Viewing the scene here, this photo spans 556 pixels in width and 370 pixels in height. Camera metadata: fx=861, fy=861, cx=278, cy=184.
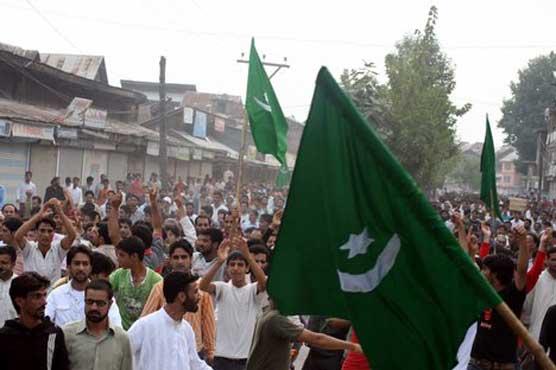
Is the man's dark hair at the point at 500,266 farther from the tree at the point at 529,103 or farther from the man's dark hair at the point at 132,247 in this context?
the tree at the point at 529,103

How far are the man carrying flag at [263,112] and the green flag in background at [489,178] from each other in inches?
85.1

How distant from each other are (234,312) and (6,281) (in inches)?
66.8

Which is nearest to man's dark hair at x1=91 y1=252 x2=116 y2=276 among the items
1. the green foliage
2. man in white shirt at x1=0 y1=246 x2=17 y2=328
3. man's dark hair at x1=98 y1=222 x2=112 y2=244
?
man in white shirt at x1=0 y1=246 x2=17 y2=328

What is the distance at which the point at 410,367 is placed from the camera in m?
3.14

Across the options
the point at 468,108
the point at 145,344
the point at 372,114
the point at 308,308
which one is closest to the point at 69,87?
the point at 372,114

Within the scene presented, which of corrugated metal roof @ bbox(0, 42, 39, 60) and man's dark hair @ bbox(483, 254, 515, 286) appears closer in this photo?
man's dark hair @ bbox(483, 254, 515, 286)

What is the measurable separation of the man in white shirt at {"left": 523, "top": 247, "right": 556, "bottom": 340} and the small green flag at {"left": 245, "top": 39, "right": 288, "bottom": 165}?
10.3 ft

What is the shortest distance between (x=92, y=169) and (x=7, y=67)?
4.20 meters

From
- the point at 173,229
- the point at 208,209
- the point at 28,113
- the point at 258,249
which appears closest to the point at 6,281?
the point at 258,249

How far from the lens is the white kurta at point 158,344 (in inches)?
199

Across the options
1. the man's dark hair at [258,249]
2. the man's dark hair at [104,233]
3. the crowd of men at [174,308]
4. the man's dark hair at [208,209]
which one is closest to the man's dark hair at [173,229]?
the crowd of men at [174,308]

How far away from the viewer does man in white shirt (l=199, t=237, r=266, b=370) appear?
259 inches

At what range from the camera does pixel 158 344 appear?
5.07 meters

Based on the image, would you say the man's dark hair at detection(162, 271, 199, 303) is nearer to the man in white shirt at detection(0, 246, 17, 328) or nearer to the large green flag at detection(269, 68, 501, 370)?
the man in white shirt at detection(0, 246, 17, 328)
